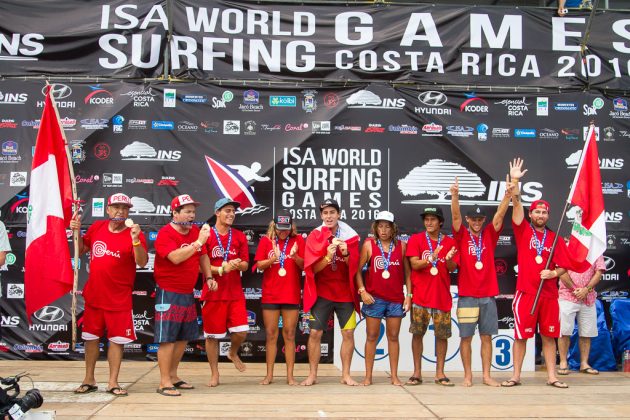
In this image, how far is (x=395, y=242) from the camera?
721cm

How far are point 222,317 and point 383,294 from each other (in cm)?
159

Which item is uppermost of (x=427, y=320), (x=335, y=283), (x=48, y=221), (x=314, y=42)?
(x=314, y=42)

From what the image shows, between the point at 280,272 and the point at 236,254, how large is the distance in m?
0.48

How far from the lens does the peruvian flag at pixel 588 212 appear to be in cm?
718

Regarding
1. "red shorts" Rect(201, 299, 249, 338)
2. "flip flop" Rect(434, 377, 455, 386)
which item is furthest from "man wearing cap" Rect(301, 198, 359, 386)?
"flip flop" Rect(434, 377, 455, 386)

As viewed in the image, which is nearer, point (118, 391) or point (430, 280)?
point (118, 391)

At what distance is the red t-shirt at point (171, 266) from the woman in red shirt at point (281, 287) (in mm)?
791

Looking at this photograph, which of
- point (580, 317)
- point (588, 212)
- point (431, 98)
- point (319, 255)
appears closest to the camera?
point (319, 255)

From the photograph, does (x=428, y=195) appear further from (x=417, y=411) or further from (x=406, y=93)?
(x=417, y=411)

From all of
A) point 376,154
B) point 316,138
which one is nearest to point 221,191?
point 316,138

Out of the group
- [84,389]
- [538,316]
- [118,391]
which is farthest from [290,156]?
[84,389]

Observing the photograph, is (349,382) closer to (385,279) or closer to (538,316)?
(385,279)

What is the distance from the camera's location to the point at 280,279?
6973 millimetres

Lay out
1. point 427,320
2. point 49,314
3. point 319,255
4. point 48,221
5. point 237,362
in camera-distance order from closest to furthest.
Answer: point 48,221 < point 319,255 < point 427,320 < point 237,362 < point 49,314
